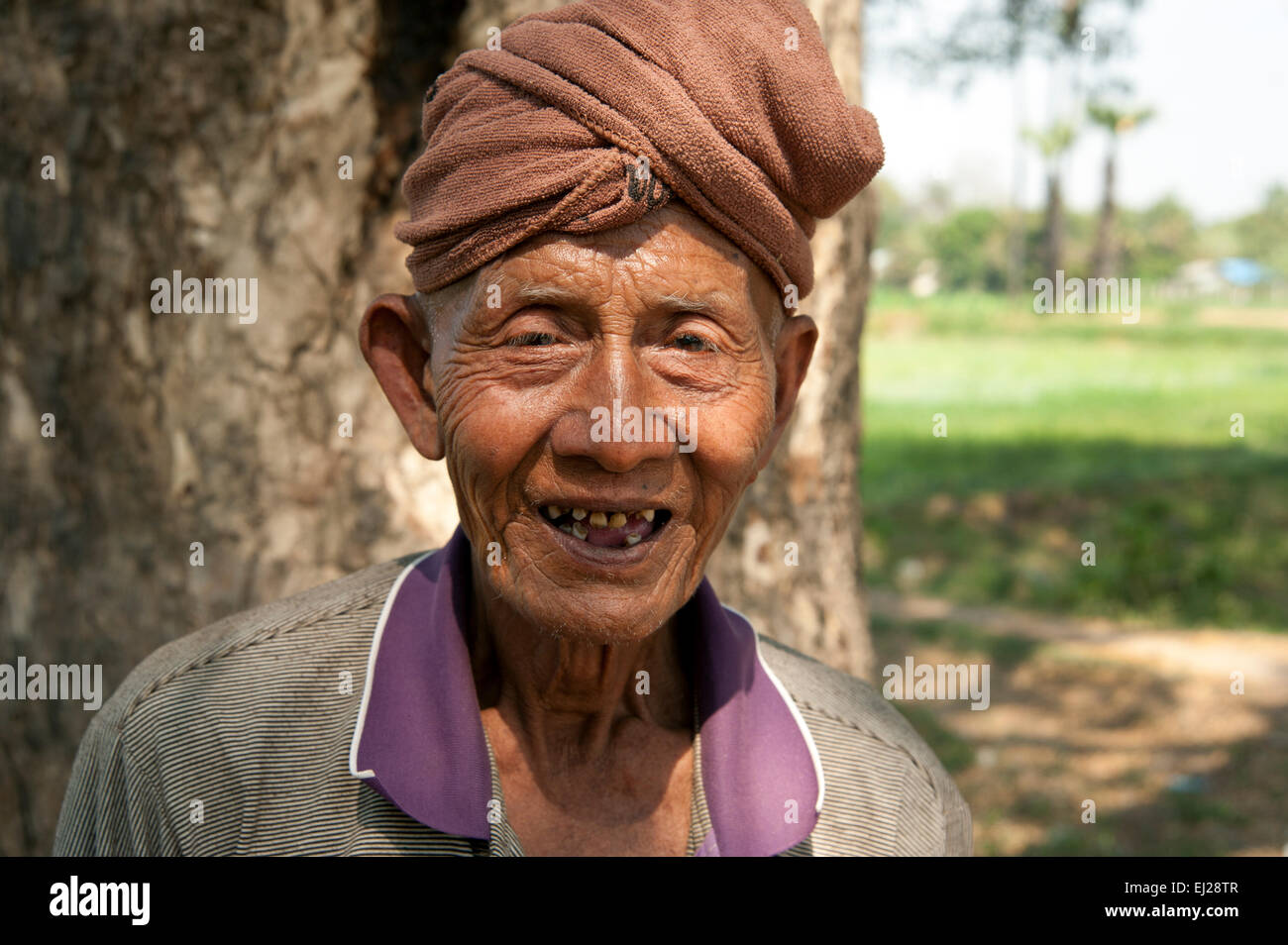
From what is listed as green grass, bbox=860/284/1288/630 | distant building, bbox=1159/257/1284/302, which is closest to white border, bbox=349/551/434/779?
green grass, bbox=860/284/1288/630

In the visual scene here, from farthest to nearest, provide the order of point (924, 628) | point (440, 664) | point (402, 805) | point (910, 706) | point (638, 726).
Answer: point (924, 628) → point (910, 706) → point (638, 726) → point (440, 664) → point (402, 805)

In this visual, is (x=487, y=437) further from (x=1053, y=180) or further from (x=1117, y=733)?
(x=1053, y=180)

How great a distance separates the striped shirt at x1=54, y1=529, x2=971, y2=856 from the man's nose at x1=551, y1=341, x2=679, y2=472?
46 centimetres

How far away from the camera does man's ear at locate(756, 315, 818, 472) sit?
210 centimetres

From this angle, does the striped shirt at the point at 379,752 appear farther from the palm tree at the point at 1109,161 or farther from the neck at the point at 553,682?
the palm tree at the point at 1109,161

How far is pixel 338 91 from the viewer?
9.84 ft

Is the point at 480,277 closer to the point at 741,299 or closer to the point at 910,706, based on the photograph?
the point at 741,299

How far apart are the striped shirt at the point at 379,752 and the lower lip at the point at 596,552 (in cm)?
31

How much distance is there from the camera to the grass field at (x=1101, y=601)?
6.17m

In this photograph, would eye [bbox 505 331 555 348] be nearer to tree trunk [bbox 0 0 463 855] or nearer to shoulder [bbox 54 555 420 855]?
shoulder [bbox 54 555 420 855]

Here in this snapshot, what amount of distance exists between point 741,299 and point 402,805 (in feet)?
3.13

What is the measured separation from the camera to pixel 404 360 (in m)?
2.11

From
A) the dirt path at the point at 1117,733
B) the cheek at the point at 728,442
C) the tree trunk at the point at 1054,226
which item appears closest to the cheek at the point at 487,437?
the cheek at the point at 728,442

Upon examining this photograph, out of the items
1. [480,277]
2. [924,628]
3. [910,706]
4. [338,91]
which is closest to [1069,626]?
[924,628]
